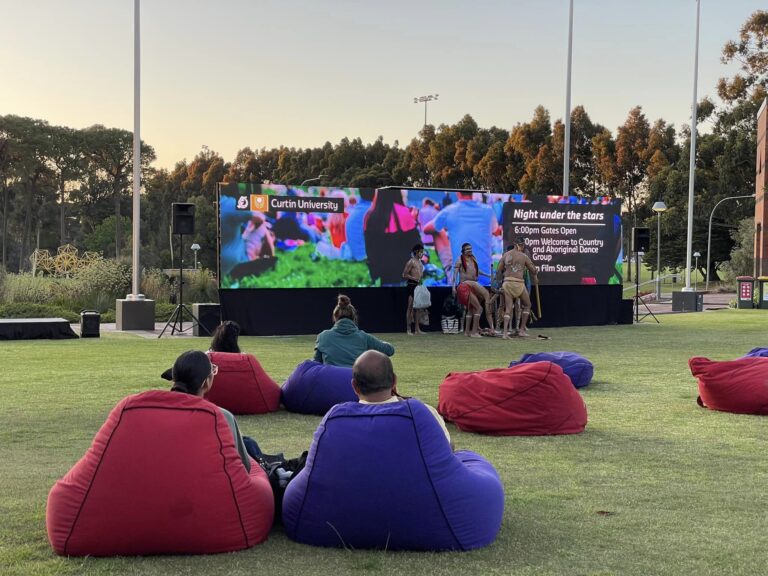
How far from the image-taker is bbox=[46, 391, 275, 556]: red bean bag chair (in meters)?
4.28

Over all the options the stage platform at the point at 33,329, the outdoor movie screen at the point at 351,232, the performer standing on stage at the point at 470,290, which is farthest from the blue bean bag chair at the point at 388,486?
the performer standing on stage at the point at 470,290

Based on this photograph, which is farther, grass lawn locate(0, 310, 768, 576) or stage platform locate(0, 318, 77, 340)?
stage platform locate(0, 318, 77, 340)

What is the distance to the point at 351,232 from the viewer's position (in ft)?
65.0

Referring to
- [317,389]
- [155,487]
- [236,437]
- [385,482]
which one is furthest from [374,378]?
[317,389]

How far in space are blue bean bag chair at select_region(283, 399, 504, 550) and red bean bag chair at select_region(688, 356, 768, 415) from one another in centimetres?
530

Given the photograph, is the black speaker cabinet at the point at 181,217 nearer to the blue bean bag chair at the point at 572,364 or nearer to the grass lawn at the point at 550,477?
the grass lawn at the point at 550,477

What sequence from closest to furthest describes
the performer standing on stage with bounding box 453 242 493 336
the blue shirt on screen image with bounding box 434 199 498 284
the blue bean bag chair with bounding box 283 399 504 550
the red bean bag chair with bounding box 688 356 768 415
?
the blue bean bag chair with bounding box 283 399 504 550, the red bean bag chair with bounding box 688 356 768 415, the performer standing on stage with bounding box 453 242 493 336, the blue shirt on screen image with bounding box 434 199 498 284

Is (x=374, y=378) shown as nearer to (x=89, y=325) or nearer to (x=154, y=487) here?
(x=154, y=487)

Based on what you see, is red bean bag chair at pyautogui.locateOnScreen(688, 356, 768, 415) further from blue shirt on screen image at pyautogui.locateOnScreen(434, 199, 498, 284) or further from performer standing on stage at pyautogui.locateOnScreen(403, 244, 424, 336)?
blue shirt on screen image at pyautogui.locateOnScreen(434, 199, 498, 284)

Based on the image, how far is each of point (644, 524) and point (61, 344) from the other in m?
13.9

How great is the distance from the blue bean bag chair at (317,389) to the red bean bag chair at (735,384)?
359cm

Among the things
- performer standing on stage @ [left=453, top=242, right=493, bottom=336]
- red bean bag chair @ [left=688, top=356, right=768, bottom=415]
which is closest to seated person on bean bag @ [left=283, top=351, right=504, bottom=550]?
red bean bag chair @ [left=688, top=356, right=768, bottom=415]

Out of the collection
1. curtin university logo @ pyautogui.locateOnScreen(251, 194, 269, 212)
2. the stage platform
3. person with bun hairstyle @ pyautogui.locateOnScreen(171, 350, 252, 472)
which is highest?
curtin university logo @ pyautogui.locateOnScreen(251, 194, 269, 212)

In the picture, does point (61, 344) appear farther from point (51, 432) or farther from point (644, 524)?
point (644, 524)
